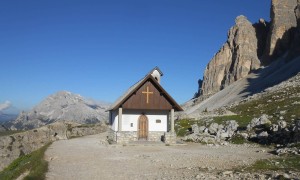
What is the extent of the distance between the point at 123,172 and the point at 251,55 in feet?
604

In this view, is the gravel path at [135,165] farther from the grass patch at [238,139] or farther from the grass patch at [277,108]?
the grass patch at [277,108]

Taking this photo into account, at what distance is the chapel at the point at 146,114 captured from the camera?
35.7m

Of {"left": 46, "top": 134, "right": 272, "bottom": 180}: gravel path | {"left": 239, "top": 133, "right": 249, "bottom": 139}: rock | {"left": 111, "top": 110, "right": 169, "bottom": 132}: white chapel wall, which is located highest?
{"left": 111, "top": 110, "right": 169, "bottom": 132}: white chapel wall

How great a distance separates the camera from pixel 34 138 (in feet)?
153

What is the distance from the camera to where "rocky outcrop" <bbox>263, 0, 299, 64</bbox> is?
582 feet

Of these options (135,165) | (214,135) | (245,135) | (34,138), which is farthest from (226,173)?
(34,138)

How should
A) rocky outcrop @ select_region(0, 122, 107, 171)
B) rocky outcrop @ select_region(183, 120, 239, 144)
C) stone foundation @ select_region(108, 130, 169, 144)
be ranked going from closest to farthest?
stone foundation @ select_region(108, 130, 169, 144), rocky outcrop @ select_region(183, 120, 239, 144), rocky outcrop @ select_region(0, 122, 107, 171)

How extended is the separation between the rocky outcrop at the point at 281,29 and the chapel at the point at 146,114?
505 feet

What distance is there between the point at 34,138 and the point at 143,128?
58.1ft

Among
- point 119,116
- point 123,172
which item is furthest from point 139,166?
point 119,116

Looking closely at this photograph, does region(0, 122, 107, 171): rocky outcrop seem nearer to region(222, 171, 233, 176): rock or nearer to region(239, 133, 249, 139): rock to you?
region(239, 133, 249, 139): rock

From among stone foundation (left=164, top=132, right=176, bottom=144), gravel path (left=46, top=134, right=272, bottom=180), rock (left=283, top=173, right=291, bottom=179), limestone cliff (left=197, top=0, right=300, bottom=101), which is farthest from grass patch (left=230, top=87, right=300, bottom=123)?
limestone cliff (left=197, top=0, right=300, bottom=101)

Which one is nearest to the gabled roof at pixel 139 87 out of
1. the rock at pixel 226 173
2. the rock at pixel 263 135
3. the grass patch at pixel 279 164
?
the rock at pixel 263 135

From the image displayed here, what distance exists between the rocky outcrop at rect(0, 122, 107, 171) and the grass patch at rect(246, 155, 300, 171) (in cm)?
3162
